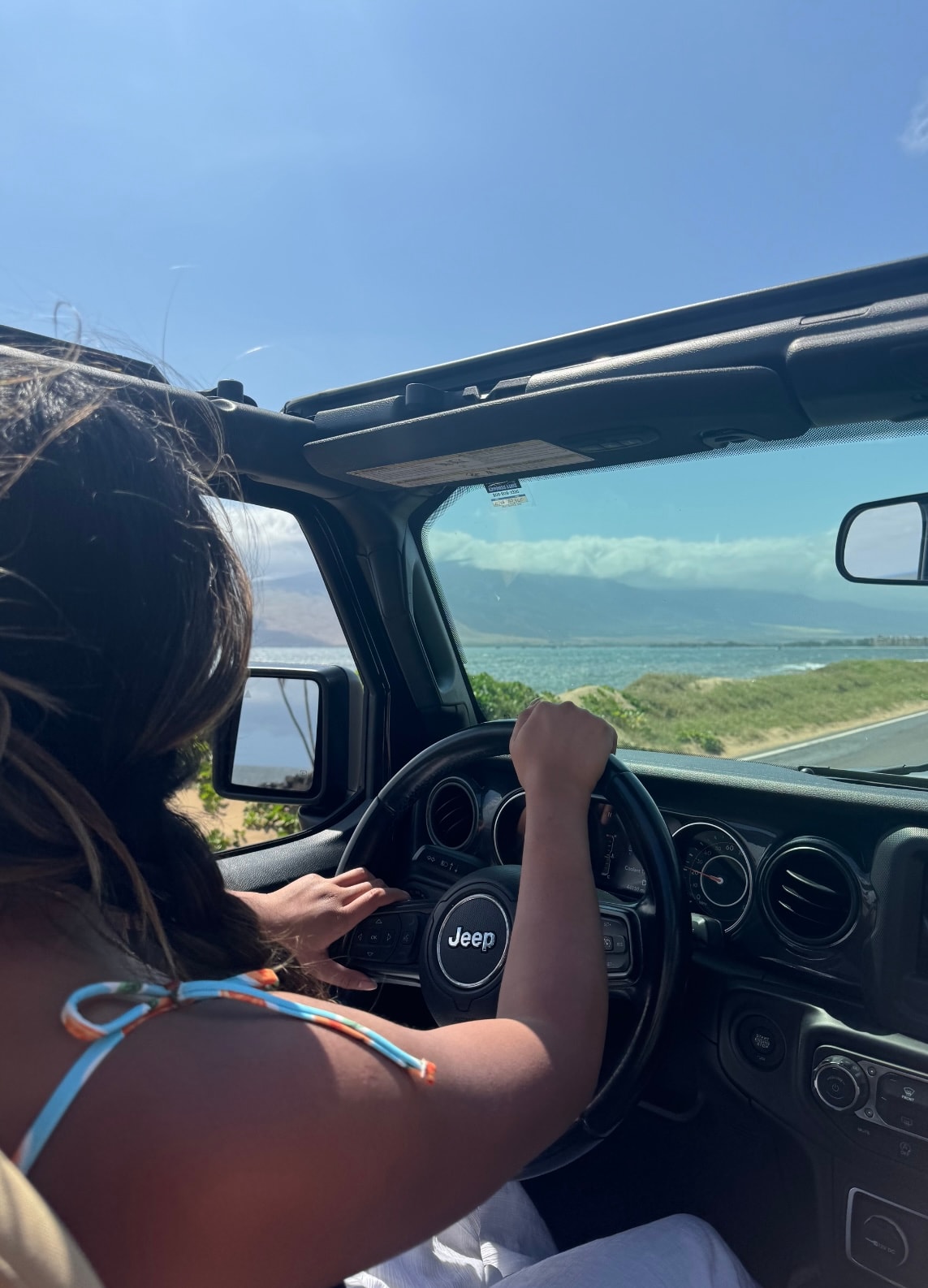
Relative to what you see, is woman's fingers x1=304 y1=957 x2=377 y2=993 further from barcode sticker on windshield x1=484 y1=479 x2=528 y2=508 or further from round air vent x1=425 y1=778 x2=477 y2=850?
barcode sticker on windshield x1=484 y1=479 x2=528 y2=508

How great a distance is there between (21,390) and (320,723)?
234 cm

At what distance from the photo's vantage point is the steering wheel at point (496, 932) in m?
1.98

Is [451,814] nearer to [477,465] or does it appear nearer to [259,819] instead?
[477,465]

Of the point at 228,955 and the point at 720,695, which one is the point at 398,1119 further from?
the point at 720,695

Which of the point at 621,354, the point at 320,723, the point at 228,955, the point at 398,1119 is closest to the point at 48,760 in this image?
the point at 228,955

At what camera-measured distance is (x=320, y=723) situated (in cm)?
347

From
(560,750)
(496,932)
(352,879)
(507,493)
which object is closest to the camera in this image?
(560,750)

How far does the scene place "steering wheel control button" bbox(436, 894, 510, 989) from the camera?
2.14 m

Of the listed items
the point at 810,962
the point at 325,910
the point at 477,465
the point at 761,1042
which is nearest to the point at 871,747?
the point at 810,962

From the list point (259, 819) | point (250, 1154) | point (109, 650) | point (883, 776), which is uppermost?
point (109, 650)

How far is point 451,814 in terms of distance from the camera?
271cm

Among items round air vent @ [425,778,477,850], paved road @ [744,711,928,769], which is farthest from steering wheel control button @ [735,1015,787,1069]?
round air vent @ [425,778,477,850]

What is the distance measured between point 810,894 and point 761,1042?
360mm

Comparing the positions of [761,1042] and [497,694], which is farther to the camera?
[497,694]
